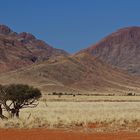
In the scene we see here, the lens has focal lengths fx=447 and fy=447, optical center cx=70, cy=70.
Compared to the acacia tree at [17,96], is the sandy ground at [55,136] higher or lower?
lower

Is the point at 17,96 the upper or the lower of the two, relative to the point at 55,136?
upper

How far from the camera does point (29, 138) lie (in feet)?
76.1

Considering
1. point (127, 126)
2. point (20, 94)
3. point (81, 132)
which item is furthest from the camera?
point (20, 94)

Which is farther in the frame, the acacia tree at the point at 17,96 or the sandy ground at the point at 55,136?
the acacia tree at the point at 17,96

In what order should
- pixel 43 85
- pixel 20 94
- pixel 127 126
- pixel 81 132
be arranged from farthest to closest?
pixel 43 85, pixel 20 94, pixel 127 126, pixel 81 132

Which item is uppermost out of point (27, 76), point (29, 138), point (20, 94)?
point (27, 76)

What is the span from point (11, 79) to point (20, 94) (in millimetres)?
154042

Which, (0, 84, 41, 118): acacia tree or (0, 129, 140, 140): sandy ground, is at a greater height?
(0, 84, 41, 118): acacia tree

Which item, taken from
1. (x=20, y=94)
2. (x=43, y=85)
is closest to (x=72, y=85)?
(x=43, y=85)

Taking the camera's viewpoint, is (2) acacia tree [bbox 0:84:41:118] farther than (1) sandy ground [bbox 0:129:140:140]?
Yes

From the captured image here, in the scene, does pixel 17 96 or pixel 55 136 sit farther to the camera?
pixel 17 96

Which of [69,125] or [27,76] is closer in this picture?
[69,125]

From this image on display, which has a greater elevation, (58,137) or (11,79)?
(11,79)

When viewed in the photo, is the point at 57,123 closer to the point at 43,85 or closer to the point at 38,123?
the point at 38,123
